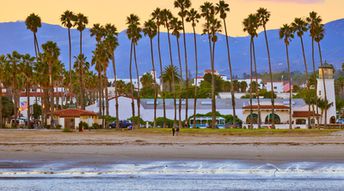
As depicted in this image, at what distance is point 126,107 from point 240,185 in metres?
91.3

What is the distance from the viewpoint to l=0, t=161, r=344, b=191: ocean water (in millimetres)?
25516

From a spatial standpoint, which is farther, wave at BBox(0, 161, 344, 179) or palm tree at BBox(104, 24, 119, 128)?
palm tree at BBox(104, 24, 119, 128)

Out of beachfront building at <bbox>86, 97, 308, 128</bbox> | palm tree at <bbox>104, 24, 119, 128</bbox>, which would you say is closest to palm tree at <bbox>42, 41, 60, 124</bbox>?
palm tree at <bbox>104, 24, 119, 128</bbox>

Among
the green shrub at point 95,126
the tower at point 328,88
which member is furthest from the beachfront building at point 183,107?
the green shrub at point 95,126

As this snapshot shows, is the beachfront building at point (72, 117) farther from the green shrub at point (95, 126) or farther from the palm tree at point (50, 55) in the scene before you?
the palm tree at point (50, 55)

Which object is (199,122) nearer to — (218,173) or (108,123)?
(108,123)

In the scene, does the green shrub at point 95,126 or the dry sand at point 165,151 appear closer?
the dry sand at point 165,151

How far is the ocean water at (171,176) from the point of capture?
83.7ft

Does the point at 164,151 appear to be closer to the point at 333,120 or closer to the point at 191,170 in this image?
the point at 191,170

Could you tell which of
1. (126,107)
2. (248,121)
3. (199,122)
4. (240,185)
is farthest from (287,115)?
(240,185)

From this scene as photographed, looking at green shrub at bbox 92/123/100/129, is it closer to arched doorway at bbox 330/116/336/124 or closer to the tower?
the tower

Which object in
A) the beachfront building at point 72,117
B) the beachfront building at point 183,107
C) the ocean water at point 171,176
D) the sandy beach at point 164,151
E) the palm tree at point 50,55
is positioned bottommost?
the ocean water at point 171,176

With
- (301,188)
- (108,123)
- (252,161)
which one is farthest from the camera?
(108,123)

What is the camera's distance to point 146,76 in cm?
19900
